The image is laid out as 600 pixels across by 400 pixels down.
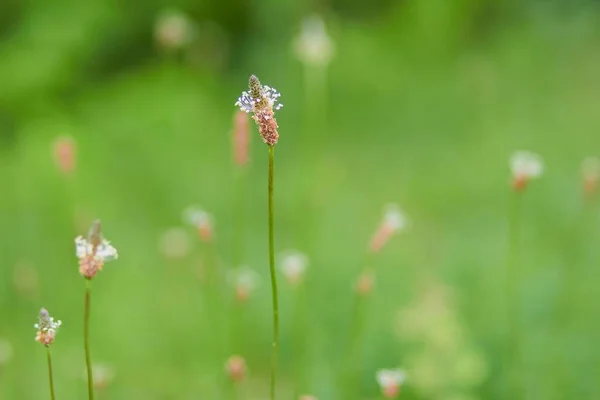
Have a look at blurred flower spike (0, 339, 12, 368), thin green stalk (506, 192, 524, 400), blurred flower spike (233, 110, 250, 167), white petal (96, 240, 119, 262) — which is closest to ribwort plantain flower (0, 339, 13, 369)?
blurred flower spike (0, 339, 12, 368)

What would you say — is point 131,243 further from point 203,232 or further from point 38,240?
point 203,232

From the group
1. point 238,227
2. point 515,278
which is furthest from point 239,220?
point 515,278

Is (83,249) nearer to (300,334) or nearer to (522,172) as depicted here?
(522,172)

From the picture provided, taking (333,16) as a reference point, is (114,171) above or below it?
below

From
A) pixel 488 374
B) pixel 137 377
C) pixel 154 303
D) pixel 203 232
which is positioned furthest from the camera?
pixel 154 303

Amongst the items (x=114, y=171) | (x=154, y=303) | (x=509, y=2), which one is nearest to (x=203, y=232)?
(x=154, y=303)

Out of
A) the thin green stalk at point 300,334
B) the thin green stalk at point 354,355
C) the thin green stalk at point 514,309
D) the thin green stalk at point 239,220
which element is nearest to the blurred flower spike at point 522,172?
the thin green stalk at point 514,309

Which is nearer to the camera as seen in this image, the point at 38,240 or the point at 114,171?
the point at 38,240
